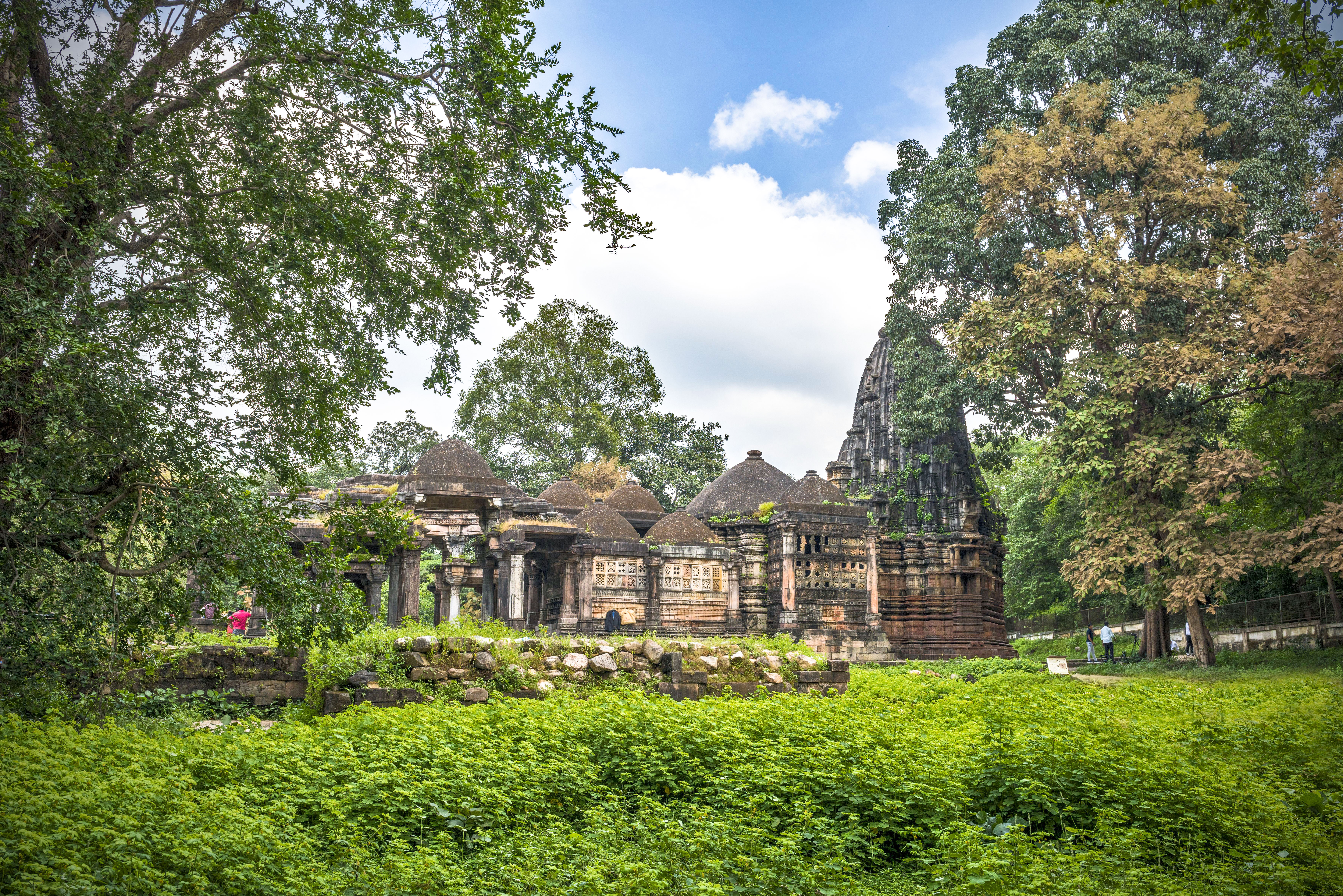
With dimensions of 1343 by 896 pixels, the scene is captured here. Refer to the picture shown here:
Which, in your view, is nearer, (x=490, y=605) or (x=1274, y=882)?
(x=1274, y=882)

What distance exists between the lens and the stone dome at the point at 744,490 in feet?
90.4

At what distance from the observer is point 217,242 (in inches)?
303

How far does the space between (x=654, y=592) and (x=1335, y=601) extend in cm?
1704

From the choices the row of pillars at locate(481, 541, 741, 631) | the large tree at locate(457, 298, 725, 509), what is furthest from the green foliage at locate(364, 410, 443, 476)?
the row of pillars at locate(481, 541, 741, 631)

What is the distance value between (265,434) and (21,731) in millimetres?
2917

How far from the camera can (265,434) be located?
27.1 feet

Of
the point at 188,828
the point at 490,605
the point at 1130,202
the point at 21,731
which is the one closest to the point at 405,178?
the point at 21,731

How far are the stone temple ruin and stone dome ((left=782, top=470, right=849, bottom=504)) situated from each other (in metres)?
0.05

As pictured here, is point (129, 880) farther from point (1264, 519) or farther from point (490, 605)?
point (1264, 519)

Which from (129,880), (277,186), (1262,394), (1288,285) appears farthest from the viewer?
(1262,394)

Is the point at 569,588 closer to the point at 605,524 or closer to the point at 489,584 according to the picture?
the point at 605,524

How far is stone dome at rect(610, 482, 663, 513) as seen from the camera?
93.3 feet

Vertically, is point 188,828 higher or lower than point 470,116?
lower

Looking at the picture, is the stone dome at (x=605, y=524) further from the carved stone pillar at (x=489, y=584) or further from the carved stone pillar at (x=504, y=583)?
the carved stone pillar at (x=489, y=584)
